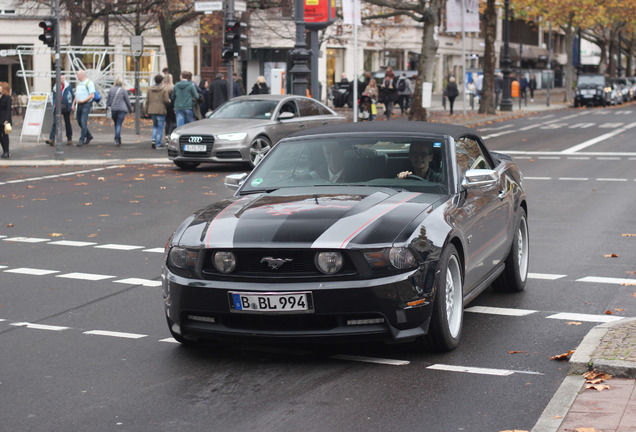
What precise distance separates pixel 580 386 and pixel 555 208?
377 inches

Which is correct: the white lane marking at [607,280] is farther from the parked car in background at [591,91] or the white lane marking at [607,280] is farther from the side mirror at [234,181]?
the parked car in background at [591,91]

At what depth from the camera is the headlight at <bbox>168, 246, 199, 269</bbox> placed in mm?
6473

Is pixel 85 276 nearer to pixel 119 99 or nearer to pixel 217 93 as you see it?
pixel 119 99

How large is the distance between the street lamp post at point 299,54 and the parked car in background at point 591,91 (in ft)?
117

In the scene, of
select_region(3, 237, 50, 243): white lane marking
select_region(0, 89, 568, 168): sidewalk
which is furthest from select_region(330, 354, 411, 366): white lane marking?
select_region(0, 89, 568, 168): sidewalk

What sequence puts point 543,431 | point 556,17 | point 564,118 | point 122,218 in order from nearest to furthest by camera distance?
point 543,431, point 122,218, point 564,118, point 556,17

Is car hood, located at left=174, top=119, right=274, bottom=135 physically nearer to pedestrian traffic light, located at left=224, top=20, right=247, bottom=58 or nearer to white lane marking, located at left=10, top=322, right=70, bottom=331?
pedestrian traffic light, located at left=224, top=20, right=247, bottom=58

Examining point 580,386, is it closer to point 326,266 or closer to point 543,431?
point 543,431

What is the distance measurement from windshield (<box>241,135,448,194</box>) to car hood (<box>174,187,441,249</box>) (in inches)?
13.7

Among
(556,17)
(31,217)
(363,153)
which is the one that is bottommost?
(31,217)

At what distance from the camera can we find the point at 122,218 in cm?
1436

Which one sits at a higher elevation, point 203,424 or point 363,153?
point 363,153

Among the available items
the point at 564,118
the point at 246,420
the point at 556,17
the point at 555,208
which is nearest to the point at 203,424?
the point at 246,420

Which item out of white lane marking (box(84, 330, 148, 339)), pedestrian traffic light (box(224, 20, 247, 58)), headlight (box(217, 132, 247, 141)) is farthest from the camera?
pedestrian traffic light (box(224, 20, 247, 58))
